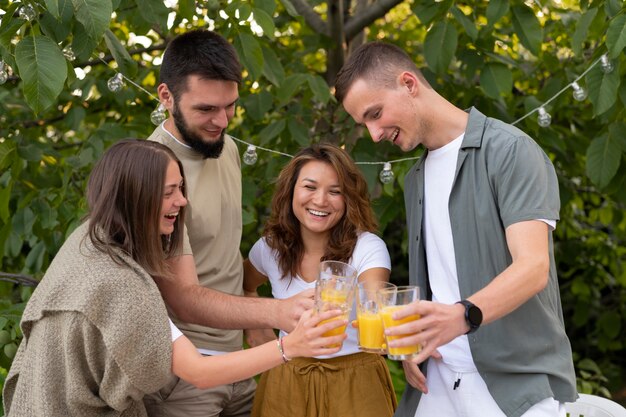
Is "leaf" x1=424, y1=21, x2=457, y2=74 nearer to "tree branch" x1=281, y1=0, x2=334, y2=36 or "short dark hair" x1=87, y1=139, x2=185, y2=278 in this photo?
"tree branch" x1=281, y1=0, x2=334, y2=36

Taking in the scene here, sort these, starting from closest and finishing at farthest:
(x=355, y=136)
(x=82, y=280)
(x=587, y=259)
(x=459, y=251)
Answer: (x=82, y=280) < (x=459, y=251) < (x=355, y=136) < (x=587, y=259)

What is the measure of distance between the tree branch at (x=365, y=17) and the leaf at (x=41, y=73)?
1838 mm

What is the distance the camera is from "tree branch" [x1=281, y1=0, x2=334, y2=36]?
3850 millimetres

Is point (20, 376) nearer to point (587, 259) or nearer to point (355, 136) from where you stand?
point (355, 136)

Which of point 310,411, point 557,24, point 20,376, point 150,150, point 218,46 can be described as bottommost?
point 310,411

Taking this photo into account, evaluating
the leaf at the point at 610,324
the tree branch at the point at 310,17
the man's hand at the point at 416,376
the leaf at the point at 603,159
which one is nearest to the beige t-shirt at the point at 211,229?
the man's hand at the point at 416,376

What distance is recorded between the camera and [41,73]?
2.26 metres

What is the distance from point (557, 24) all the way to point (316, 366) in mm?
2122

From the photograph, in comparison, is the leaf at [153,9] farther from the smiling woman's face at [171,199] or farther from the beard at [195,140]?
the smiling woman's face at [171,199]

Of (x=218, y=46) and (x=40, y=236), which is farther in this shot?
(x=40, y=236)

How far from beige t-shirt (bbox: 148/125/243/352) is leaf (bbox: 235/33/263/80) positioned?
0.43 m

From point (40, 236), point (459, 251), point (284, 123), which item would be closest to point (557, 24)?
point (284, 123)

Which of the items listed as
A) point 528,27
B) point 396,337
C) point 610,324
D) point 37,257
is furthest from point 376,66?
point 610,324

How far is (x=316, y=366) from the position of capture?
2.32 meters
